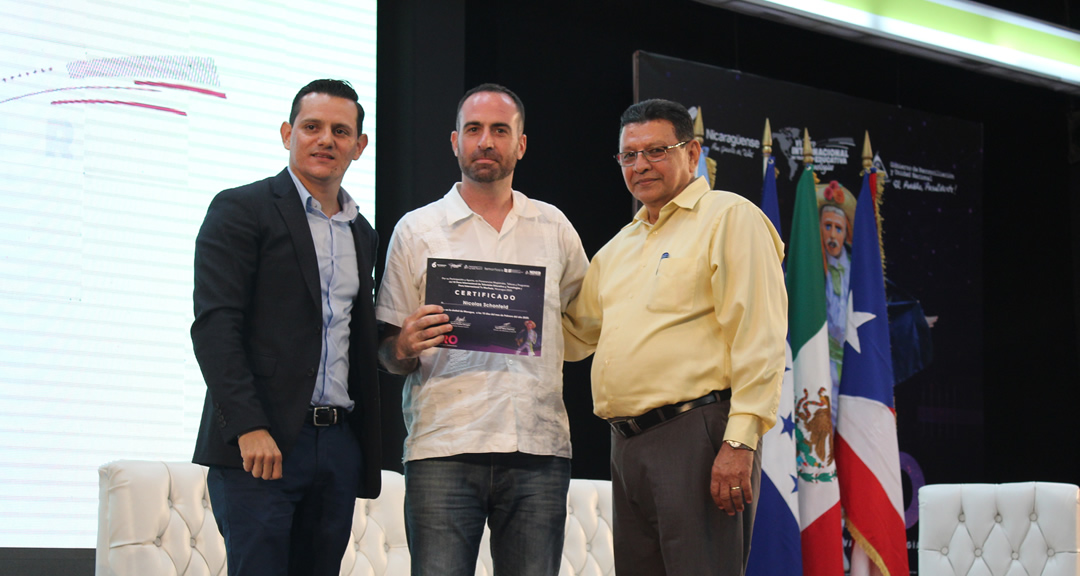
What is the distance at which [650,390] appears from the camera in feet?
8.55

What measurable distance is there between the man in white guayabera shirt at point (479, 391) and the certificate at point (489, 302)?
40mm

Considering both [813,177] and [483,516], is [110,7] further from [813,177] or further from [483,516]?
[813,177]

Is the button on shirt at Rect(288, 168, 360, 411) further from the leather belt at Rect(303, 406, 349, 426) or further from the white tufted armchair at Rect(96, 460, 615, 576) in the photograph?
the white tufted armchair at Rect(96, 460, 615, 576)

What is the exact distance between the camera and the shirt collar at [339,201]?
8.02 ft

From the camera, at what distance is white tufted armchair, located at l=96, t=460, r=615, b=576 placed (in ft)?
10.0

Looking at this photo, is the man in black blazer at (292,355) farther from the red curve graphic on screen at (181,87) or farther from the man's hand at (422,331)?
the red curve graphic on screen at (181,87)

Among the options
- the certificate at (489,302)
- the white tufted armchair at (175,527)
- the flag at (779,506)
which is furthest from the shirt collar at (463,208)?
the flag at (779,506)

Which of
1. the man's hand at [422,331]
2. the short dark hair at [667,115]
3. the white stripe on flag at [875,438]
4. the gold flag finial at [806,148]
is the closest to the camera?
the man's hand at [422,331]

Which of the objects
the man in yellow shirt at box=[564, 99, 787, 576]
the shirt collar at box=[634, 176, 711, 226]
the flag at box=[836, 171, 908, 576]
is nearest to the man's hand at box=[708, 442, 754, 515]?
the man in yellow shirt at box=[564, 99, 787, 576]

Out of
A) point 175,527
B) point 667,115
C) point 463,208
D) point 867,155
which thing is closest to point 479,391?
point 463,208

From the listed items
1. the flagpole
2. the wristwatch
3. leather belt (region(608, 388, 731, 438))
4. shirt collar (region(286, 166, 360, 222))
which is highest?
the flagpole

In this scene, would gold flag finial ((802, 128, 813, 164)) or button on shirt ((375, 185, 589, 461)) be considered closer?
button on shirt ((375, 185, 589, 461))

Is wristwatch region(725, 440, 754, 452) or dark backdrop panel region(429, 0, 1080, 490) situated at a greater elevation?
dark backdrop panel region(429, 0, 1080, 490)

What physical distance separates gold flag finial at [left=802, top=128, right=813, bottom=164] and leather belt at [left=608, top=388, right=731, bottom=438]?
9.37 ft
